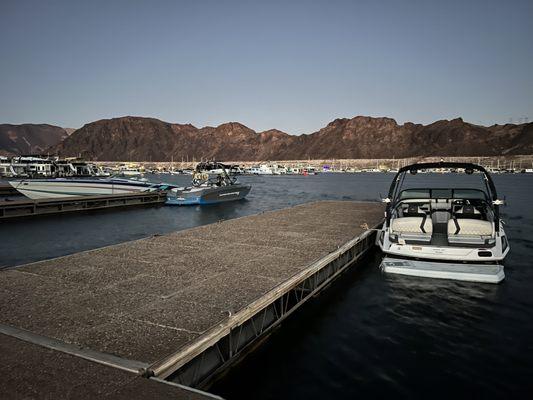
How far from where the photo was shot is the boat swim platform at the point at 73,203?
1105 inches

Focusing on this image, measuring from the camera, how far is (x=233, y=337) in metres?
6.61

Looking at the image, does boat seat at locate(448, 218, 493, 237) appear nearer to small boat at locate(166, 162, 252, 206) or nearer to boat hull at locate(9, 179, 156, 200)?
small boat at locate(166, 162, 252, 206)

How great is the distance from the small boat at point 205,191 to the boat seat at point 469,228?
89.9 ft

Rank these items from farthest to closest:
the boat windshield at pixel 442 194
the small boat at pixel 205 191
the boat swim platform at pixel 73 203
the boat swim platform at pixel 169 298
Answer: the small boat at pixel 205 191
the boat swim platform at pixel 73 203
the boat windshield at pixel 442 194
the boat swim platform at pixel 169 298

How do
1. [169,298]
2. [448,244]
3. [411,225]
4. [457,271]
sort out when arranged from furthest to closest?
[411,225] < [448,244] < [457,271] < [169,298]

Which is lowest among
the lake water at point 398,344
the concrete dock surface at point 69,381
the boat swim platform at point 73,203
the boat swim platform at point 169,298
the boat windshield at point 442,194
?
the lake water at point 398,344

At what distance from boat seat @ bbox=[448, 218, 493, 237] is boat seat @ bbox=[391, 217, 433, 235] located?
0.60 m

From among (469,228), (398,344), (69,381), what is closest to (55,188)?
(469,228)

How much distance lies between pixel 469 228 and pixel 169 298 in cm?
891

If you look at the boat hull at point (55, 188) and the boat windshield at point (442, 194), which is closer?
the boat windshield at point (442, 194)

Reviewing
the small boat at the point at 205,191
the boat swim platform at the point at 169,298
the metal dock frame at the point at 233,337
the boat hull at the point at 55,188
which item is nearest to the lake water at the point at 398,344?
the metal dock frame at the point at 233,337

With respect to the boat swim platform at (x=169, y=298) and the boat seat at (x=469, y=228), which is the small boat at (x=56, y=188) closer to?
the boat swim platform at (x=169, y=298)

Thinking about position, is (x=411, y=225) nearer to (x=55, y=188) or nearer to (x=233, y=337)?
(x=233, y=337)

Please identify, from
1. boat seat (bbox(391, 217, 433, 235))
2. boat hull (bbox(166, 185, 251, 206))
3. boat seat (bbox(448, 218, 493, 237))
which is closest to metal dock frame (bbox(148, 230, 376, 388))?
boat seat (bbox(391, 217, 433, 235))
